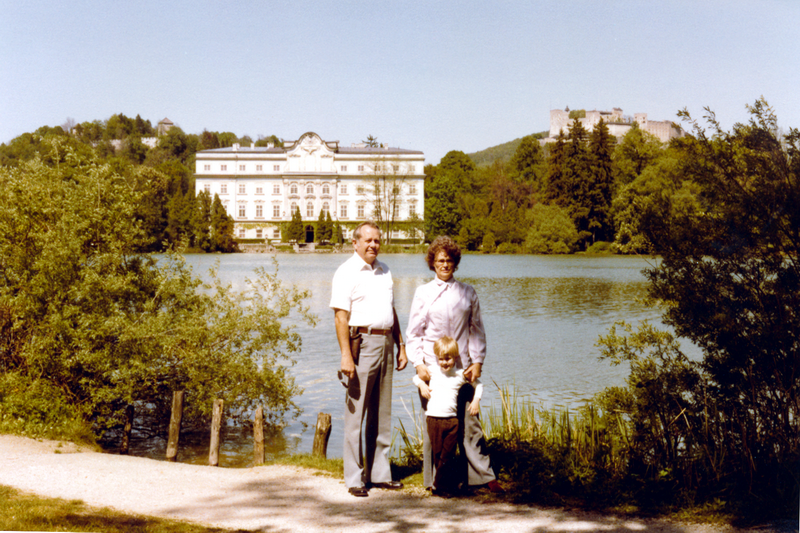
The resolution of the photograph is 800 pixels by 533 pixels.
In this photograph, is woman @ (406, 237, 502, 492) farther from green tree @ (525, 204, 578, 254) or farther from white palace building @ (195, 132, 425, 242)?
white palace building @ (195, 132, 425, 242)

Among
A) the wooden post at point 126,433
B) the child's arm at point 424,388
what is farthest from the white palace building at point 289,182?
the child's arm at point 424,388

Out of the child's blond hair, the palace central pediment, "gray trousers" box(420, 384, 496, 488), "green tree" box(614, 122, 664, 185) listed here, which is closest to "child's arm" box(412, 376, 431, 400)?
"gray trousers" box(420, 384, 496, 488)

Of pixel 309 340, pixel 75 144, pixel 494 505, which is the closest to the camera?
pixel 494 505

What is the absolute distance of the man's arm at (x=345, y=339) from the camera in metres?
4.41

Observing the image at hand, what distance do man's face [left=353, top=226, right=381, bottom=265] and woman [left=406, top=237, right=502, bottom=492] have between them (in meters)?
0.34

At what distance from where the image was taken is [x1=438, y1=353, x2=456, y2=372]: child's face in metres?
4.25

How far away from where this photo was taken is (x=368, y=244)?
14.6ft

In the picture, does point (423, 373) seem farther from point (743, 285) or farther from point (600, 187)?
point (600, 187)

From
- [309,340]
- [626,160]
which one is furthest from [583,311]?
[626,160]

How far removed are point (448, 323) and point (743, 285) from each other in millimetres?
1956

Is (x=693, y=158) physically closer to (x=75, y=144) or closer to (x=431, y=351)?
(x=431, y=351)

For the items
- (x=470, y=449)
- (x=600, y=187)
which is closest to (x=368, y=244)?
(x=470, y=449)

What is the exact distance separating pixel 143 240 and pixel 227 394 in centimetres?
206

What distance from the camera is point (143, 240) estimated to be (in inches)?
332
